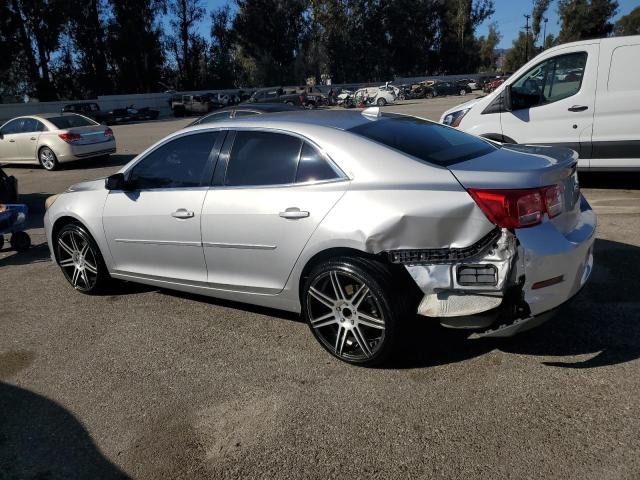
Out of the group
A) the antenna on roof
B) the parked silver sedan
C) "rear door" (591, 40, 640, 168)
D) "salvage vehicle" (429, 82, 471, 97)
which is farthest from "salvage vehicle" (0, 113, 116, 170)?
"salvage vehicle" (429, 82, 471, 97)

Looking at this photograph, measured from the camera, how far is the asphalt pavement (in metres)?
2.66

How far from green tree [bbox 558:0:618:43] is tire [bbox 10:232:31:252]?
2893 inches

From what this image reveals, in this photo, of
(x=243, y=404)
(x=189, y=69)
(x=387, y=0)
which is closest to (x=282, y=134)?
(x=243, y=404)

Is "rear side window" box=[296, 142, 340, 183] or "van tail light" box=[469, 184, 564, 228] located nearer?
"van tail light" box=[469, 184, 564, 228]

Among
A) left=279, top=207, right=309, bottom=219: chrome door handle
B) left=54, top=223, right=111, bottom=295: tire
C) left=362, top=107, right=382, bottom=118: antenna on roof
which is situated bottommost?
left=54, top=223, right=111, bottom=295: tire

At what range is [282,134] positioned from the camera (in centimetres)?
382

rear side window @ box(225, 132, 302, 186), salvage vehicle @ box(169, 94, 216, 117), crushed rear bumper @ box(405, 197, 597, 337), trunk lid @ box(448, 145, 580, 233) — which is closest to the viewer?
crushed rear bumper @ box(405, 197, 597, 337)

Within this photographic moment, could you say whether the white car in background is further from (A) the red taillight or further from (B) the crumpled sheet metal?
(B) the crumpled sheet metal

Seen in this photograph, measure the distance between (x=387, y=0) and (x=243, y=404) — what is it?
74.6 metres

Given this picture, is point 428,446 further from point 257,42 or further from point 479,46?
point 479,46

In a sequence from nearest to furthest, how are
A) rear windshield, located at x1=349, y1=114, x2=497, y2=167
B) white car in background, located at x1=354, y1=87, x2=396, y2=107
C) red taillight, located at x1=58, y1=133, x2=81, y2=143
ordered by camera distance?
rear windshield, located at x1=349, y1=114, x2=497, y2=167 < red taillight, located at x1=58, y1=133, x2=81, y2=143 < white car in background, located at x1=354, y1=87, x2=396, y2=107

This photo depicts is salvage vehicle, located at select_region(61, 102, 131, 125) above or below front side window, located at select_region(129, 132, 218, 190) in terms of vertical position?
below

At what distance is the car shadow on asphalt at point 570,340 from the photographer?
3385 millimetres

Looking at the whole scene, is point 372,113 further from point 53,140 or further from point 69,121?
point 69,121
